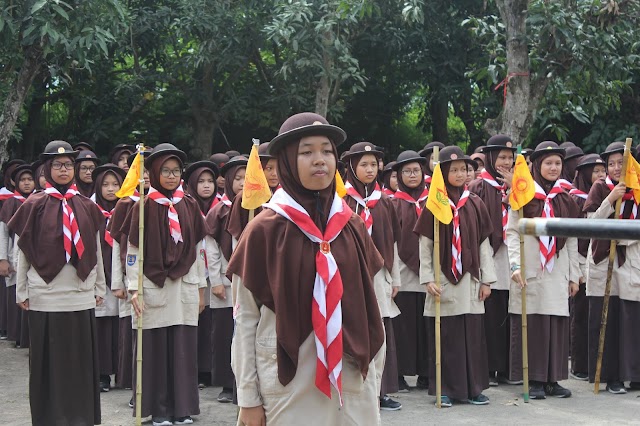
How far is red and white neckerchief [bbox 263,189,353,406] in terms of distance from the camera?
155 inches

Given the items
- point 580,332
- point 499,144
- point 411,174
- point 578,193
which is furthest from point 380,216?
point 580,332

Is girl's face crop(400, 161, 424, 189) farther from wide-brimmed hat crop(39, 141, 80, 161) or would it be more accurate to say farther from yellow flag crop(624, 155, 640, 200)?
wide-brimmed hat crop(39, 141, 80, 161)

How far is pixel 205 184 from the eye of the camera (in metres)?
9.88

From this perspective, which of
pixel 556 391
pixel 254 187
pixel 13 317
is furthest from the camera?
pixel 13 317

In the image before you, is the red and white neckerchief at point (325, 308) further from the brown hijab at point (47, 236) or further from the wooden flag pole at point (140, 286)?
the brown hijab at point (47, 236)

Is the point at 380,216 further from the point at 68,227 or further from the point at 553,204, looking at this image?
the point at 68,227

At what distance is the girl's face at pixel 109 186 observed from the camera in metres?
10.1

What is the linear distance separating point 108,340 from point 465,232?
421 cm

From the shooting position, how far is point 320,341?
3.95m

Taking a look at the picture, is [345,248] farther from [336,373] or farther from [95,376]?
[95,376]

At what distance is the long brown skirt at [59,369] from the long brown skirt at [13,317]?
18.8 ft

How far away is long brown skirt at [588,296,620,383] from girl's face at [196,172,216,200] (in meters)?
4.22

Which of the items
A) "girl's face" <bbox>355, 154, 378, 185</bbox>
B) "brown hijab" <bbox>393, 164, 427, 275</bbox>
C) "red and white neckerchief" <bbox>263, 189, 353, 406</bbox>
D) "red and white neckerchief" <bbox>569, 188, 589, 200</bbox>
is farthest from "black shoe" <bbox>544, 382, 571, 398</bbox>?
"red and white neckerchief" <bbox>263, 189, 353, 406</bbox>

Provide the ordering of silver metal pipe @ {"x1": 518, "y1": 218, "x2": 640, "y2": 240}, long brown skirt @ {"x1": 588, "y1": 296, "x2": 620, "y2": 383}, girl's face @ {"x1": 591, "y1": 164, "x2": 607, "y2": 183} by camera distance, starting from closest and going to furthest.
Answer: silver metal pipe @ {"x1": 518, "y1": 218, "x2": 640, "y2": 240}, long brown skirt @ {"x1": 588, "y1": 296, "x2": 620, "y2": 383}, girl's face @ {"x1": 591, "y1": 164, "x2": 607, "y2": 183}
